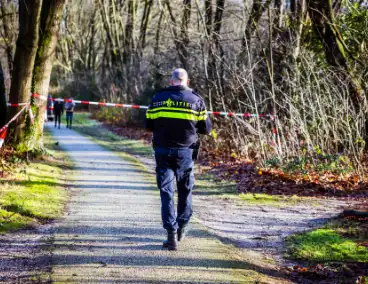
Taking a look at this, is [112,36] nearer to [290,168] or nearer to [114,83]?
[114,83]

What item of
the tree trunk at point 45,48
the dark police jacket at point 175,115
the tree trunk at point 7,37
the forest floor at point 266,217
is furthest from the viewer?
the tree trunk at point 7,37

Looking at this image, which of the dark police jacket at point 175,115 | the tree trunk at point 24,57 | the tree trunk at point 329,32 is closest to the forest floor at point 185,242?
the dark police jacket at point 175,115

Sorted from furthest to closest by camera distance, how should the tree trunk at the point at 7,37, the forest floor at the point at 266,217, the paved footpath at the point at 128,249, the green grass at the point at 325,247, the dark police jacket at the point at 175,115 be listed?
the tree trunk at the point at 7,37 → the forest floor at the point at 266,217 → the green grass at the point at 325,247 → the dark police jacket at the point at 175,115 → the paved footpath at the point at 128,249

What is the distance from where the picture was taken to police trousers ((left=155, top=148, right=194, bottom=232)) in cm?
646

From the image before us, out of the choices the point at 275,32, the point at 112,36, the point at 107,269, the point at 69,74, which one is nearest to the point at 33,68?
the point at 275,32

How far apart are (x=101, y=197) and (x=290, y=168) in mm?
4170

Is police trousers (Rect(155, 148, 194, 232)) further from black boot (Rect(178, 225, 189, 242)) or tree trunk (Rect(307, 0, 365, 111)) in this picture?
tree trunk (Rect(307, 0, 365, 111))

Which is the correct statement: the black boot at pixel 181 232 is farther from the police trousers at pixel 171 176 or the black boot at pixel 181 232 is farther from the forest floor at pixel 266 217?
the forest floor at pixel 266 217

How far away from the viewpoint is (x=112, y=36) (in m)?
33.8

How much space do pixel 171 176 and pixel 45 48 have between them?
29.0 ft

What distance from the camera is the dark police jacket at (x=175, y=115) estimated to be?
650cm

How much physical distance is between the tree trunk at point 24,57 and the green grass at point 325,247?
27.3 feet

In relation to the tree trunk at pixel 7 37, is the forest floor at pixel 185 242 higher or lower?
lower

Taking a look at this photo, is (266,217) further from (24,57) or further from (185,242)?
(24,57)
